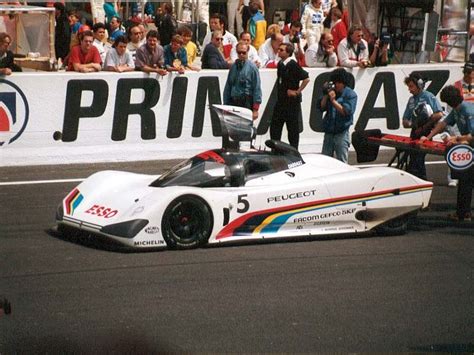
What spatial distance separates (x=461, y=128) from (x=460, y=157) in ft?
2.70

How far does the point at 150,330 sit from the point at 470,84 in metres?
6.87

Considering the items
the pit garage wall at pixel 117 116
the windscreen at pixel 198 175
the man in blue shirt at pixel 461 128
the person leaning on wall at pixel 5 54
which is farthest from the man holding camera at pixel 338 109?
the person leaning on wall at pixel 5 54

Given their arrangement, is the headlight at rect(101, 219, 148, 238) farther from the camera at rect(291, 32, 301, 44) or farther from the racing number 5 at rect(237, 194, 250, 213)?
the camera at rect(291, 32, 301, 44)

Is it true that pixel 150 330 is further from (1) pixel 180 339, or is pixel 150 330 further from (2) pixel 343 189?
(2) pixel 343 189

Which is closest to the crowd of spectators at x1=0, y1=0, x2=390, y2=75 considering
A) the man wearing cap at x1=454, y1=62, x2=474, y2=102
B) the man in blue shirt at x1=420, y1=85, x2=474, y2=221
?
the man wearing cap at x1=454, y1=62, x2=474, y2=102

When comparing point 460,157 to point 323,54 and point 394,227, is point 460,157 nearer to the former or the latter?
point 394,227

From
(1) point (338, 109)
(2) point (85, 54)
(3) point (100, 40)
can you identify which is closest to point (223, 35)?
(3) point (100, 40)

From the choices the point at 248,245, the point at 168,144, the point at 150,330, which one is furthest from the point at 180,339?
the point at 168,144

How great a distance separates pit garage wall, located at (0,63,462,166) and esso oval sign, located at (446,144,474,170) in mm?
4397

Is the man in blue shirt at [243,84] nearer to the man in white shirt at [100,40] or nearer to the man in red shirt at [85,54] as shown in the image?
the man in red shirt at [85,54]

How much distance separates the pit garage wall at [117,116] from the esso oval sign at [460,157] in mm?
4397

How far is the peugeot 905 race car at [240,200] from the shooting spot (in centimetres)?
1112

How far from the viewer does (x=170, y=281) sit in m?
10.1

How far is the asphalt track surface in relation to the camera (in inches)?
330
